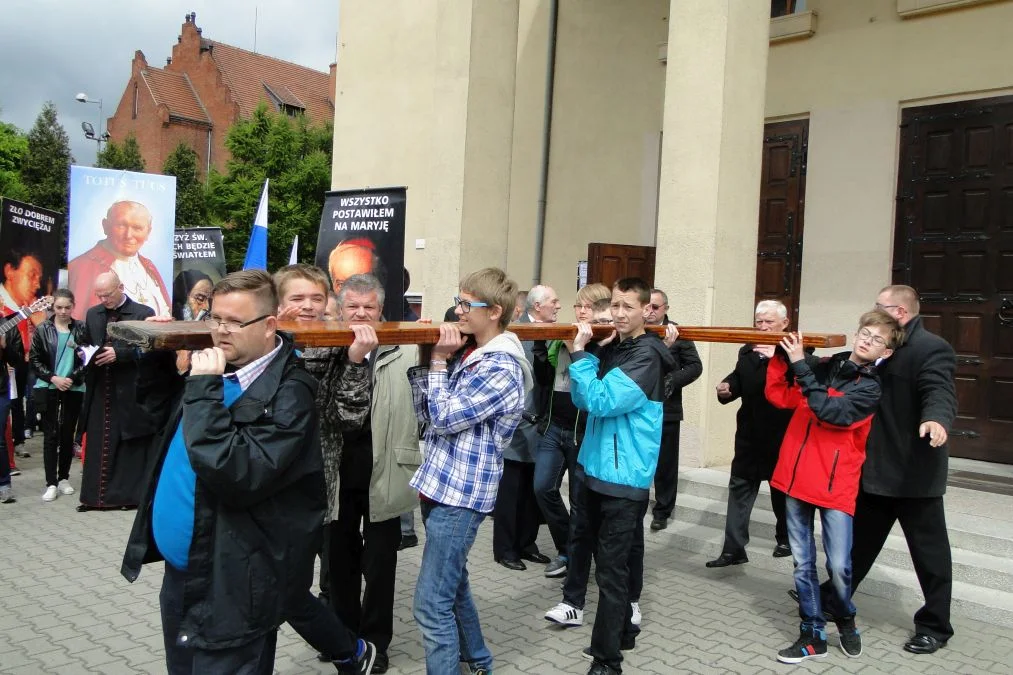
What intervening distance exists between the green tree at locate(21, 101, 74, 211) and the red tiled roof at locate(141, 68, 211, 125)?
10310 mm

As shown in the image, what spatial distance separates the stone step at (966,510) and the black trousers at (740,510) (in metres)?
0.85

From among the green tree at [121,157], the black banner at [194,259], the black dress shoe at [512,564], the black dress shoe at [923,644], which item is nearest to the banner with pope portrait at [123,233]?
the black banner at [194,259]

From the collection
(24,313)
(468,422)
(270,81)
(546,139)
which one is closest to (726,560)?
(468,422)

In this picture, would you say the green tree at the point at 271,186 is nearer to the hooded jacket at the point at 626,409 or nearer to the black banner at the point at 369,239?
the black banner at the point at 369,239

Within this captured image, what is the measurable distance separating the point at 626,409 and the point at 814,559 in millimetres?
1541

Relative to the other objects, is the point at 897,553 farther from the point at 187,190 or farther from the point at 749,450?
the point at 187,190

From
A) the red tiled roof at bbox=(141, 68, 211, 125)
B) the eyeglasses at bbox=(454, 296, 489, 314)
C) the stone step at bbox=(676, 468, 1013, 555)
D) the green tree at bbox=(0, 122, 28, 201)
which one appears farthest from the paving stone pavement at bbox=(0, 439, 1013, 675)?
the red tiled roof at bbox=(141, 68, 211, 125)

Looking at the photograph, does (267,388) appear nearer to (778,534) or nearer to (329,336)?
(329,336)

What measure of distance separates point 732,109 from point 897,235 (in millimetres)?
2820

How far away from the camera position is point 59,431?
867cm

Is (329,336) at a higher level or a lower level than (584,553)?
higher

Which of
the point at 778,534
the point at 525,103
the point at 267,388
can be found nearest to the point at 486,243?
the point at 525,103

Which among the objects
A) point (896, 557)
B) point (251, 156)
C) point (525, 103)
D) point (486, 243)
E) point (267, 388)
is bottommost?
point (896, 557)

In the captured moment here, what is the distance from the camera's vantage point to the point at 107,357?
7.39 metres
